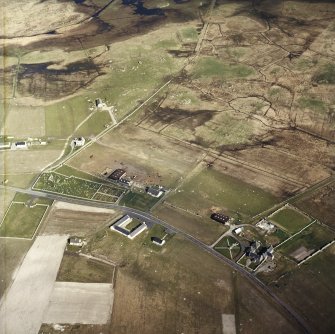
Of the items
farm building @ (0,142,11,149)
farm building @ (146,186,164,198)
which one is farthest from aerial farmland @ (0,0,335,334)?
farm building @ (0,142,11,149)

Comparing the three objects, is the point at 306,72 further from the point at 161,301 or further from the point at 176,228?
the point at 161,301

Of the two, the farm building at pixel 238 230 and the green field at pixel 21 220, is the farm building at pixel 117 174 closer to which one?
the green field at pixel 21 220

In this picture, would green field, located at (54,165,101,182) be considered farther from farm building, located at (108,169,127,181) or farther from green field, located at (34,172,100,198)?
farm building, located at (108,169,127,181)

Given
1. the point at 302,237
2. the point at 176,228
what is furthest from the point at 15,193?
the point at 302,237

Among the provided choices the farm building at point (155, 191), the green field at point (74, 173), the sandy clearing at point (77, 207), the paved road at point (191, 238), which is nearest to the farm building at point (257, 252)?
the paved road at point (191, 238)

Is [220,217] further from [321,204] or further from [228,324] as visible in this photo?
[228,324]

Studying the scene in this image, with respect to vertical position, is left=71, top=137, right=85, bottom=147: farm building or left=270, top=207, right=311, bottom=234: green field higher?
left=270, top=207, right=311, bottom=234: green field
